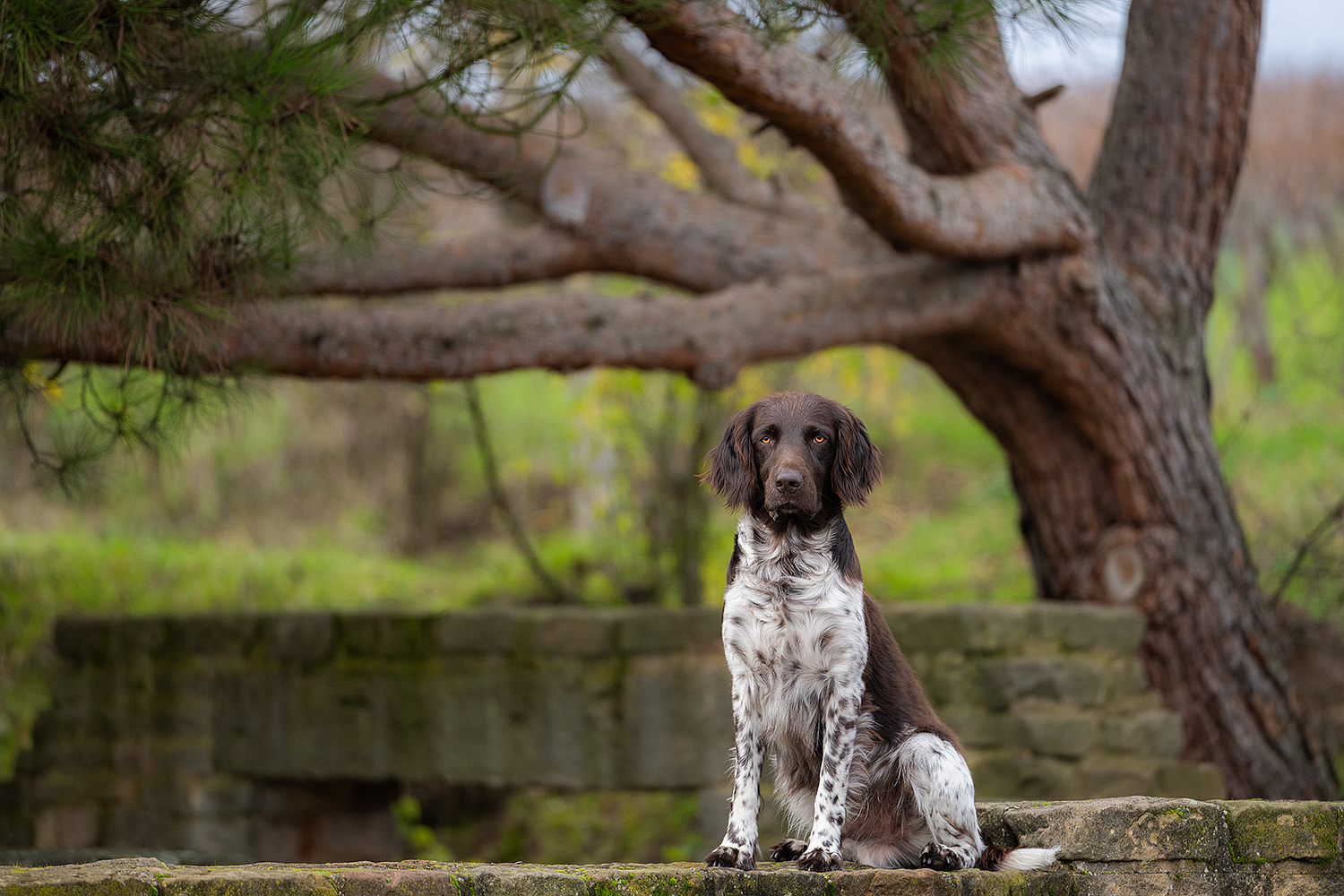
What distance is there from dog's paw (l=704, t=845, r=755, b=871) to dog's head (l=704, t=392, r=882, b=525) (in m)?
0.72

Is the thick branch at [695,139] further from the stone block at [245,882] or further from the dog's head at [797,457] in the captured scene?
the stone block at [245,882]

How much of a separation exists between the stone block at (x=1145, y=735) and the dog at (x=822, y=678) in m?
2.71

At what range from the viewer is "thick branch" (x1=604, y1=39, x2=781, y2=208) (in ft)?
19.8

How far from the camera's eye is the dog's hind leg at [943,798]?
2.70m

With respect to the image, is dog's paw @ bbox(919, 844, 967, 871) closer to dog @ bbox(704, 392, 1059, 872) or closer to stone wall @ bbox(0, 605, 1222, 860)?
dog @ bbox(704, 392, 1059, 872)

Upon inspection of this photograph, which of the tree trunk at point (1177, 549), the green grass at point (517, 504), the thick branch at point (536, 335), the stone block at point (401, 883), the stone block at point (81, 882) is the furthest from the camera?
the green grass at point (517, 504)

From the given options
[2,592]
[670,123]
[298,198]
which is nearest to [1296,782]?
[670,123]

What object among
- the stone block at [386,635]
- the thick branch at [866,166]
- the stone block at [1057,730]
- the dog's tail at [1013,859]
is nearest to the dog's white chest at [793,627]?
the dog's tail at [1013,859]

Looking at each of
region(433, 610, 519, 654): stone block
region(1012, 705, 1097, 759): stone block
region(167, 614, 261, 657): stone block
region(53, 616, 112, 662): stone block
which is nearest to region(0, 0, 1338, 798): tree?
region(1012, 705, 1097, 759): stone block

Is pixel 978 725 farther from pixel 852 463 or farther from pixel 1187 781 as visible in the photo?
pixel 852 463

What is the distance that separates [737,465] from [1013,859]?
3.72ft

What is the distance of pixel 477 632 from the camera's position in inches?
228

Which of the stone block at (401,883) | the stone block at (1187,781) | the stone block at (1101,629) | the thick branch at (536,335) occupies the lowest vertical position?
the stone block at (1187,781)

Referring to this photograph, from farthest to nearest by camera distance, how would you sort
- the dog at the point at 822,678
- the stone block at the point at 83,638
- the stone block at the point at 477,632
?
1. the stone block at the point at 83,638
2. the stone block at the point at 477,632
3. the dog at the point at 822,678
